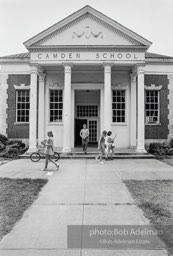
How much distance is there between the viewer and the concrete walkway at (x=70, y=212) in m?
3.92

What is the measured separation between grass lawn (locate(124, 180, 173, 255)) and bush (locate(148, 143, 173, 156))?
30.0 feet

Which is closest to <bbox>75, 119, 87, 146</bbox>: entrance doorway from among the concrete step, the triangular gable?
the concrete step

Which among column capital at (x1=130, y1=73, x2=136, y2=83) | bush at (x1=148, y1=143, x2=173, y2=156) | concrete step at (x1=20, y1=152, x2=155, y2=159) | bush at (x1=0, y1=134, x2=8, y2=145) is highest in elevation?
column capital at (x1=130, y1=73, x2=136, y2=83)

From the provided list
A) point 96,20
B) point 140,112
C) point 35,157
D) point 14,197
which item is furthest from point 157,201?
point 96,20

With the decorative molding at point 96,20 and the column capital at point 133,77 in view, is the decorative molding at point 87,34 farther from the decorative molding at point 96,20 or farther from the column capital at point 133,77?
the column capital at point 133,77

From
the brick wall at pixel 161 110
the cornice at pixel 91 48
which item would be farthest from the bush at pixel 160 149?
the cornice at pixel 91 48

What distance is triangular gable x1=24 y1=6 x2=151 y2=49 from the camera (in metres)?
16.3

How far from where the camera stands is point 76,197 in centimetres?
689

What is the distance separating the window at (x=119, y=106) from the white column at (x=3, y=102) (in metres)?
8.01

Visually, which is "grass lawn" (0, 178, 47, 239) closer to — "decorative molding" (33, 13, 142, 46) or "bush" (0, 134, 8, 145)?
"decorative molding" (33, 13, 142, 46)

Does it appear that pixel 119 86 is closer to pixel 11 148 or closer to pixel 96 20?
pixel 96 20

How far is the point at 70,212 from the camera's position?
5648mm

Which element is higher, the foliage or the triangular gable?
the triangular gable

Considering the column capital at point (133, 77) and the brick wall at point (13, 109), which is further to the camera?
the brick wall at point (13, 109)
